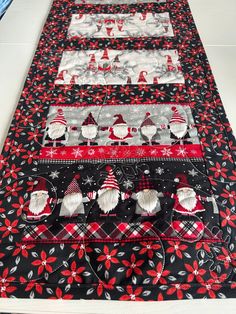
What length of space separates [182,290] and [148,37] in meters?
1.00

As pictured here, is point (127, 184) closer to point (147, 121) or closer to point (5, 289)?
point (147, 121)

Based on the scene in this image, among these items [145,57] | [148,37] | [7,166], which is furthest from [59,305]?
[148,37]

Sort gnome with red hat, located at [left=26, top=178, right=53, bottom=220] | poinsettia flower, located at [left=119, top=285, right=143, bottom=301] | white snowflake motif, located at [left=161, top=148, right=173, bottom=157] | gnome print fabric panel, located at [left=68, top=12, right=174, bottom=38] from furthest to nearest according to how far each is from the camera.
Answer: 1. gnome print fabric panel, located at [left=68, top=12, right=174, bottom=38]
2. white snowflake motif, located at [left=161, top=148, right=173, bottom=157]
3. gnome with red hat, located at [left=26, top=178, right=53, bottom=220]
4. poinsettia flower, located at [left=119, top=285, right=143, bottom=301]

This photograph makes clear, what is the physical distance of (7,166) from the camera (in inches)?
35.7

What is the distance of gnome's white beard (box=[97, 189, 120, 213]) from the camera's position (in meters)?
0.81

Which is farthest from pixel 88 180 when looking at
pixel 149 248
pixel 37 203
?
pixel 149 248

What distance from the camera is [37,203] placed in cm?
82

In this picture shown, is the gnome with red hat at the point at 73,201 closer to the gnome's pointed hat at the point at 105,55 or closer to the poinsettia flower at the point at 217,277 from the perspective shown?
the poinsettia flower at the point at 217,277

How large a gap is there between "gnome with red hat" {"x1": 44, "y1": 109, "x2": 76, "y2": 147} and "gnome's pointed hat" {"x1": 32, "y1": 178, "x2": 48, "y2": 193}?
0.13m

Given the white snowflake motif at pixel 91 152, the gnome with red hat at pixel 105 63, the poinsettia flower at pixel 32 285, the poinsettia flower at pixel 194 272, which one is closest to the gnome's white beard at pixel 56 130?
the white snowflake motif at pixel 91 152

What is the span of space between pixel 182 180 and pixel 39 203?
1.25 feet

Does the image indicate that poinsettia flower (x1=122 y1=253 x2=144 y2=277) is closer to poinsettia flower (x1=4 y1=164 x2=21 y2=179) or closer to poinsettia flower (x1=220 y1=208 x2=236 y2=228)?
poinsettia flower (x1=220 y1=208 x2=236 y2=228)

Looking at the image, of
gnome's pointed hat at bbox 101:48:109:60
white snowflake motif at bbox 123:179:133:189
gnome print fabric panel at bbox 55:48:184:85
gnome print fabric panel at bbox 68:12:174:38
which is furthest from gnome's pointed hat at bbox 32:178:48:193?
gnome print fabric panel at bbox 68:12:174:38

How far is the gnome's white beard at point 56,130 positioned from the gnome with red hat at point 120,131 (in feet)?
0.40
